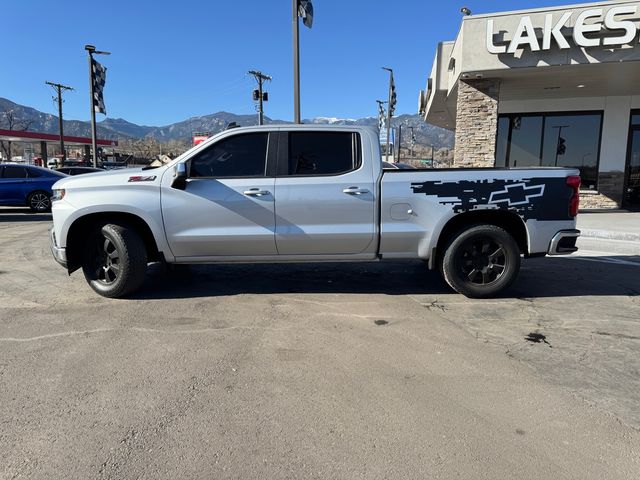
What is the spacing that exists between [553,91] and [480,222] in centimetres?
1129

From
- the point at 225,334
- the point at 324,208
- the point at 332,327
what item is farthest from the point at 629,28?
the point at 225,334

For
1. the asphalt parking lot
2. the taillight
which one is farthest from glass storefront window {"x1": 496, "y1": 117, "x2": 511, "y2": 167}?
the taillight

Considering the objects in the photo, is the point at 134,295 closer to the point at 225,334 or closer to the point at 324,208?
the point at 225,334

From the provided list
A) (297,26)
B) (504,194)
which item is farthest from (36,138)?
(504,194)

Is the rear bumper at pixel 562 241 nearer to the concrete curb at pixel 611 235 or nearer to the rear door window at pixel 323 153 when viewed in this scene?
the rear door window at pixel 323 153

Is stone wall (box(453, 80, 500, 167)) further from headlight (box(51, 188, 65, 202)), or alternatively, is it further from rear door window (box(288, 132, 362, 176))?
headlight (box(51, 188, 65, 202))

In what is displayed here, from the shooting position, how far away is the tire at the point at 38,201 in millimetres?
15578

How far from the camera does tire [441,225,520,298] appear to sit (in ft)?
18.0

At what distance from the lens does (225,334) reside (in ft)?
14.6

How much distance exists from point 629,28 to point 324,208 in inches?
375

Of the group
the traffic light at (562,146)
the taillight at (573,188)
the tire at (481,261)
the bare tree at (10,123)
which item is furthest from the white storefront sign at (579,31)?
the bare tree at (10,123)

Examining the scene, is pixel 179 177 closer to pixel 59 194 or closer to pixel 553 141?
pixel 59 194

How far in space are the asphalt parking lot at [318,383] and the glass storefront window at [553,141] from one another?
11.5 meters

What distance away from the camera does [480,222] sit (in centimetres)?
559
